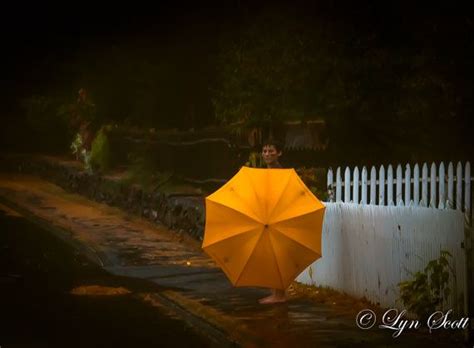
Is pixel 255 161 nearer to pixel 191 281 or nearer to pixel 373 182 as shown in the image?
pixel 373 182

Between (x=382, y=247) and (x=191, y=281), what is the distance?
12.8ft

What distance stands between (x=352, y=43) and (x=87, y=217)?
8209 millimetres

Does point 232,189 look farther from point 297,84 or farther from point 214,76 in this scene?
point 214,76

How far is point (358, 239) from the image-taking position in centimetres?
1095

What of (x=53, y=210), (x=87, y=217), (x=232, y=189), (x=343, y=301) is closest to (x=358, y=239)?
(x=343, y=301)

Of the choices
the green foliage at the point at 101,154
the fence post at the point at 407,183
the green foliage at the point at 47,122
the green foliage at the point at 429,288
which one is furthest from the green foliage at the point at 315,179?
the green foliage at the point at 47,122

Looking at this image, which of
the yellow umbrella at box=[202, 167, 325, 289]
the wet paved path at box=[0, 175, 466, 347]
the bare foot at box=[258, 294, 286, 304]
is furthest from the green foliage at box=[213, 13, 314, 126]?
the yellow umbrella at box=[202, 167, 325, 289]

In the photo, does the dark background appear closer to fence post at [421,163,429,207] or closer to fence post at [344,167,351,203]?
fence post at [421,163,429,207]

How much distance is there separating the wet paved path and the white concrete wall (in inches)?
18.5

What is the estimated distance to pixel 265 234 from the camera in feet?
33.5

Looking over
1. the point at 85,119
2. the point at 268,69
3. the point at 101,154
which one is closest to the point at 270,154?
the point at 268,69

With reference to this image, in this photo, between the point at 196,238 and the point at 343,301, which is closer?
the point at 343,301

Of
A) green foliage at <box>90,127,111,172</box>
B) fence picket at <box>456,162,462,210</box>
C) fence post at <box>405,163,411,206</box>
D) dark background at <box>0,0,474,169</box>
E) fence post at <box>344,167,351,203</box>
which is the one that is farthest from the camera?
green foliage at <box>90,127,111,172</box>

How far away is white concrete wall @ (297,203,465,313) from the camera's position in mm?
8922
